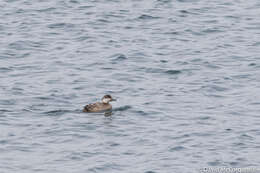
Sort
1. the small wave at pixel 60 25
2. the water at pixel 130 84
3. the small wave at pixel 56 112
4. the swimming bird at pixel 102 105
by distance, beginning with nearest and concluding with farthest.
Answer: the water at pixel 130 84 < the small wave at pixel 56 112 < the swimming bird at pixel 102 105 < the small wave at pixel 60 25

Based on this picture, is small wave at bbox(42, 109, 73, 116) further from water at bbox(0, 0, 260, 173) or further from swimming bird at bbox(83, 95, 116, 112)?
swimming bird at bbox(83, 95, 116, 112)

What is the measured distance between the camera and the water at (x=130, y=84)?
17.7m

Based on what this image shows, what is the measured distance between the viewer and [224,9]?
120ft

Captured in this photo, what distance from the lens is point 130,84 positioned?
24.6 meters

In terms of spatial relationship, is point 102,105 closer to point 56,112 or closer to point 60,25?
point 56,112

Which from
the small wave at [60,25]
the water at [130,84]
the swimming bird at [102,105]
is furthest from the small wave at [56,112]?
the small wave at [60,25]

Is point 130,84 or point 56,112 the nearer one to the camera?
point 56,112

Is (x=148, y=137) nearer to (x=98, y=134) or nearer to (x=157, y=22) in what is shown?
(x=98, y=134)

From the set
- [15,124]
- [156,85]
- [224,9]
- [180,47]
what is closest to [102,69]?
[156,85]

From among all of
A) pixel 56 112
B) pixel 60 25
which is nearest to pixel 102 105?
pixel 56 112

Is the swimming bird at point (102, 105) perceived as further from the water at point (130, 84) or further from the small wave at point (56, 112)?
the small wave at point (56, 112)

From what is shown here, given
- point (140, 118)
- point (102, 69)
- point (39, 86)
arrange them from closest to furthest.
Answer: point (140, 118), point (39, 86), point (102, 69)

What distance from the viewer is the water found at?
1773 cm

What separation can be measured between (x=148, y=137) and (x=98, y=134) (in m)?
1.52
